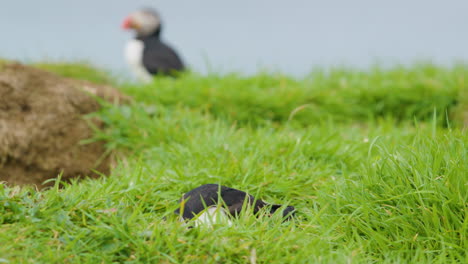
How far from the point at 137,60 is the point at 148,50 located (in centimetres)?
24

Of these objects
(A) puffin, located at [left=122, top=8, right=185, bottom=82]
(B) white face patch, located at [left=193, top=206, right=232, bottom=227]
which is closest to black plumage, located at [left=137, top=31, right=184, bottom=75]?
(A) puffin, located at [left=122, top=8, right=185, bottom=82]

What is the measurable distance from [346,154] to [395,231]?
1.17m

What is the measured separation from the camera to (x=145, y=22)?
8.34m

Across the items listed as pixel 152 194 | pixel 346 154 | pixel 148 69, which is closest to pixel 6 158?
pixel 152 194

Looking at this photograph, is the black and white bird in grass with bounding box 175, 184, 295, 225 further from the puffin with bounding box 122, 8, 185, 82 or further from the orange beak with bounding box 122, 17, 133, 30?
the orange beak with bounding box 122, 17, 133, 30

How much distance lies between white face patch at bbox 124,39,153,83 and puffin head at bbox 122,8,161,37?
1.11 ft

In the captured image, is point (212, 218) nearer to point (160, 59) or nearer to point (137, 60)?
point (160, 59)

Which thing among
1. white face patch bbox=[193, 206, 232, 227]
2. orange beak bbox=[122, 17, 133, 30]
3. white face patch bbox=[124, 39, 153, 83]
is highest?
orange beak bbox=[122, 17, 133, 30]

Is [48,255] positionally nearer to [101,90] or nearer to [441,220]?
[441,220]

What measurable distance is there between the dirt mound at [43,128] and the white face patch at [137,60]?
2915 millimetres

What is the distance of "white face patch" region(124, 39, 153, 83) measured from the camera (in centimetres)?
772

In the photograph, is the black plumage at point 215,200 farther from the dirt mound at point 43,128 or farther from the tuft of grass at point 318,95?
the tuft of grass at point 318,95

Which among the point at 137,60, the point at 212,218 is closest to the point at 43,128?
the point at 212,218

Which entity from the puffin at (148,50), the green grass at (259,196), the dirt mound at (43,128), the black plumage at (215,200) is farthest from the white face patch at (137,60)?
the black plumage at (215,200)
